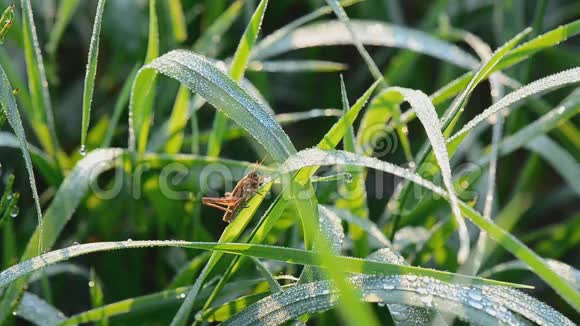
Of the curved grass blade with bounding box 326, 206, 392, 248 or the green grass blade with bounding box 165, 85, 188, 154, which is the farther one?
the green grass blade with bounding box 165, 85, 188, 154

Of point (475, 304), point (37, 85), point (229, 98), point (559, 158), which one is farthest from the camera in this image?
point (559, 158)

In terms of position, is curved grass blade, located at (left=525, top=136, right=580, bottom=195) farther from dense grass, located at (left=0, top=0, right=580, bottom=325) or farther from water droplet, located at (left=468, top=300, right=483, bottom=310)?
Result: water droplet, located at (left=468, top=300, right=483, bottom=310)

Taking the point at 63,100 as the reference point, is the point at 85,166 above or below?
below

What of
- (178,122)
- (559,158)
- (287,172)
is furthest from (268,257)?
(559,158)

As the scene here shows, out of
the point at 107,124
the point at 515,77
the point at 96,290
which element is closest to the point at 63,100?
the point at 107,124

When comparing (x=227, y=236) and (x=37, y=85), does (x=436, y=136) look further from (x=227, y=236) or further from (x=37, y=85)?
(x=37, y=85)

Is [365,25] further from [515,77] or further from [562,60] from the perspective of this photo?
[562,60]

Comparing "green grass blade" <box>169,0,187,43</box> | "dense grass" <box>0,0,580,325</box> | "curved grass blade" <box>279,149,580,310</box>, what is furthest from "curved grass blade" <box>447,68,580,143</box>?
"green grass blade" <box>169,0,187,43</box>
